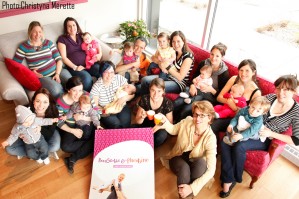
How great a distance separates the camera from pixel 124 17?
397 cm

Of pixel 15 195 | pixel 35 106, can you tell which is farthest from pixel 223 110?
pixel 15 195

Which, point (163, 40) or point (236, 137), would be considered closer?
point (236, 137)

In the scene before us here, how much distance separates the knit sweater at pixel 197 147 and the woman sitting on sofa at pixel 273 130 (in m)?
0.21

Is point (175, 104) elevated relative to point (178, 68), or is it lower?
lower

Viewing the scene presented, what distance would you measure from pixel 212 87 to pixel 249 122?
2.12 ft

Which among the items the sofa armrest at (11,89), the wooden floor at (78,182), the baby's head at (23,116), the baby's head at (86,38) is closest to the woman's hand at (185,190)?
the wooden floor at (78,182)

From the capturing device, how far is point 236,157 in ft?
7.30

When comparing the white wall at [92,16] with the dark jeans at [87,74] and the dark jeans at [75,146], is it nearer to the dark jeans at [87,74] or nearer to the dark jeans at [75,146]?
the dark jeans at [87,74]

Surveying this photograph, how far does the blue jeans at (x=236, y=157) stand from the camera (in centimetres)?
223

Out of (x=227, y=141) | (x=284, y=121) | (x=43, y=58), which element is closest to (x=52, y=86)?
(x=43, y=58)

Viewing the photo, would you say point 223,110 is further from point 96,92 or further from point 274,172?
point 96,92

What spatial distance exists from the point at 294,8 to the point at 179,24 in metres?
1.74

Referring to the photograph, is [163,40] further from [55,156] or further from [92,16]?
[55,156]

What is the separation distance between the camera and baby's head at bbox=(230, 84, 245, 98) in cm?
242
